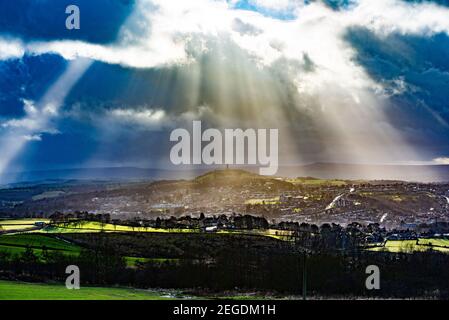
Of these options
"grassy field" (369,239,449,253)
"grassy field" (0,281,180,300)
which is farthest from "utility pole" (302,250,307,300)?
"grassy field" (369,239,449,253)

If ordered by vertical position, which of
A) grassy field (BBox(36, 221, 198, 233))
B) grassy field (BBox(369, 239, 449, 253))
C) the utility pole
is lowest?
the utility pole

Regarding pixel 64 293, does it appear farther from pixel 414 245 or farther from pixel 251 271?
pixel 414 245

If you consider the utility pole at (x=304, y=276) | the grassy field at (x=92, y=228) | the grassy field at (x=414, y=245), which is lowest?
the utility pole at (x=304, y=276)

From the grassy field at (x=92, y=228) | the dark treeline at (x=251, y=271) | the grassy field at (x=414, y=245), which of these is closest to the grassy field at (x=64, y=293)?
the dark treeline at (x=251, y=271)

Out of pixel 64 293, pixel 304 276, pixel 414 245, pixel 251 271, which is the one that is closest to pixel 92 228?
pixel 251 271

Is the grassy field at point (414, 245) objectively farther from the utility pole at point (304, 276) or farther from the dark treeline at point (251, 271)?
the utility pole at point (304, 276)

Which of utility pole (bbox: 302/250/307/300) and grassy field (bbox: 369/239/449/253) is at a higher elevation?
grassy field (bbox: 369/239/449/253)

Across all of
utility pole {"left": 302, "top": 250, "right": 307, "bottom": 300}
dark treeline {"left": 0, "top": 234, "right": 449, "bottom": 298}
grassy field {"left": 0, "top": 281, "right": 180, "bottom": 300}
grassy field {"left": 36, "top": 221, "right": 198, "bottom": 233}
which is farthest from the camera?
grassy field {"left": 36, "top": 221, "right": 198, "bottom": 233}

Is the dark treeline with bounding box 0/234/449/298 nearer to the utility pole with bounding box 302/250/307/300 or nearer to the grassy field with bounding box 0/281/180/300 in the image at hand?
the utility pole with bounding box 302/250/307/300

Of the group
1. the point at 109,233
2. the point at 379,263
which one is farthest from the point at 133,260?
the point at 379,263
